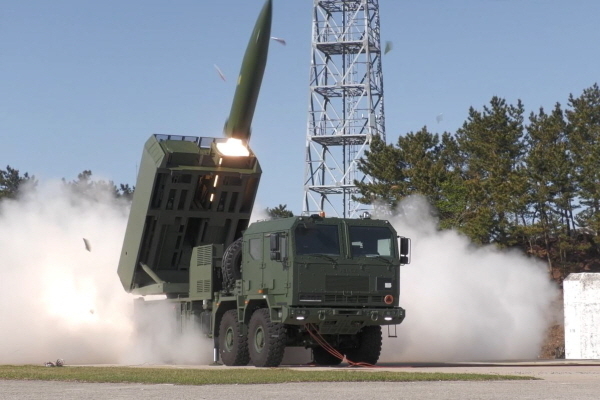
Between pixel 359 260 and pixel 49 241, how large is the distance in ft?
42.0

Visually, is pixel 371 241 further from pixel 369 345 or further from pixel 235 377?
pixel 235 377

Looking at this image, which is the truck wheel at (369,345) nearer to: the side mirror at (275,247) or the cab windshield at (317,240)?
the cab windshield at (317,240)

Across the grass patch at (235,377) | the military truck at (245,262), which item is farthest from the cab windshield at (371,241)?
the grass patch at (235,377)

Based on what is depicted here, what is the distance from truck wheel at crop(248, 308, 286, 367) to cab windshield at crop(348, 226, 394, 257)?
2088mm

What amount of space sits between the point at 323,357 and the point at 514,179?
32595mm

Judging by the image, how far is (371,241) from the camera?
23062 millimetres

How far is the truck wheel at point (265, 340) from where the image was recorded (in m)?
22.3

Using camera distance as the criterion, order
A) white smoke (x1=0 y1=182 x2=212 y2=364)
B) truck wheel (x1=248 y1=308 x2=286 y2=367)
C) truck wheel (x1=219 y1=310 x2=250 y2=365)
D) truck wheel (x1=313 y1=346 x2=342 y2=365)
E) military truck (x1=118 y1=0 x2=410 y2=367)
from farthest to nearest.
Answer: white smoke (x1=0 y1=182 x2=212 y2=364) → truck wheel (x1=313 y1=346 x2=342 y2=365) → truck wheel (x1=219 y1=310 x2=250 y2=365) → military truck (x1=118 y1=0 x2=410 y2=367) → truck wheel (x1=248 y1=308 x2=286 y2=367)

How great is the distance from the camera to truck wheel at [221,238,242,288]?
79.9 ft

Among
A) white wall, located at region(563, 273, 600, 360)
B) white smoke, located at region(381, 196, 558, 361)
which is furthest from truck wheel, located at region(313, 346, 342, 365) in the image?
white wall, located at region(563, 273, 600, 360)

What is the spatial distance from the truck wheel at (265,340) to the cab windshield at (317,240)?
1.51m

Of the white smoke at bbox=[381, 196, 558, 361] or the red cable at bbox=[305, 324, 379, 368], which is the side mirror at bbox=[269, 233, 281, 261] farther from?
the white smoke at bbox=[381, 196, 558, 361]

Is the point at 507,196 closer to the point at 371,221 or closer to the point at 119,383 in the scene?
the point at 371,221

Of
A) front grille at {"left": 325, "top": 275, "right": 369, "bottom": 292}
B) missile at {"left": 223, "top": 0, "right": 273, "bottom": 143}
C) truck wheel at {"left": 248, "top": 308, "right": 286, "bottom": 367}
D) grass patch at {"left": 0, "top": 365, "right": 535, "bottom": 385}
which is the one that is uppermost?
missile at {"left": 223, "top": 0, "right": 273, "bottom": 143}
